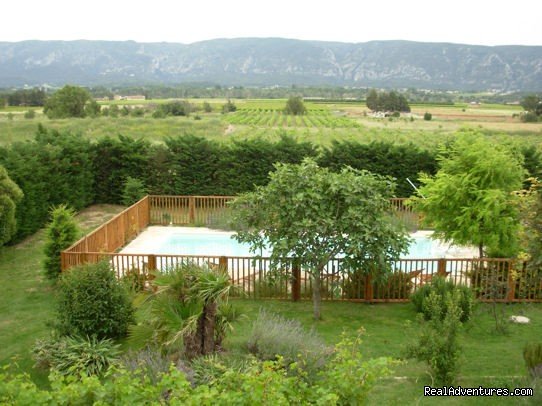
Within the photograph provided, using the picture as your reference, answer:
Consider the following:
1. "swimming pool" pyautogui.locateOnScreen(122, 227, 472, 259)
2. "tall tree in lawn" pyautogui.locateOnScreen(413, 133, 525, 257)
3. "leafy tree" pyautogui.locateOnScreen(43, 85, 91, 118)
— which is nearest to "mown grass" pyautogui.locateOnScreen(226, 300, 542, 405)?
"tall tree in lawn" pyautogui.locateOnScreen(413, 133, 525, 257)

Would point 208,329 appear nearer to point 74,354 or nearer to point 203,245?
point 74,354

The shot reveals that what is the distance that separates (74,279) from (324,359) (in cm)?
421

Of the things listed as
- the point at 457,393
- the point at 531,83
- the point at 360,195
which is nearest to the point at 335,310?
the point at 360,195

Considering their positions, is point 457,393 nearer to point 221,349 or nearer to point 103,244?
point 221,349

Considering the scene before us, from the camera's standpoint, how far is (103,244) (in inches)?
523

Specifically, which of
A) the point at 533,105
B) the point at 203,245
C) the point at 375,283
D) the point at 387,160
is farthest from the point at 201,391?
the point at 533,105

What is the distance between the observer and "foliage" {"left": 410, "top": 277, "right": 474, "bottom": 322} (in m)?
9.77

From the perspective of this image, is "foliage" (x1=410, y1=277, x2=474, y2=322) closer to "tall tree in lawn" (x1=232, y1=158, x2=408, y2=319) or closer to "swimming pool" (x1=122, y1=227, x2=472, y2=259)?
"tall tree in lawn" (x1=232, y1=158, x2=408, y2=319)

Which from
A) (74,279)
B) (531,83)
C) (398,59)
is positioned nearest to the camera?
(74,279)

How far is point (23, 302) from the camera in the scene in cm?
1095

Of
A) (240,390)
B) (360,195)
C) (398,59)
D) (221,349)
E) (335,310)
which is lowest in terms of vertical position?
(335,310)

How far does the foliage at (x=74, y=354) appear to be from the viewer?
303 inches

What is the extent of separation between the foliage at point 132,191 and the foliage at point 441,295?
11.3m

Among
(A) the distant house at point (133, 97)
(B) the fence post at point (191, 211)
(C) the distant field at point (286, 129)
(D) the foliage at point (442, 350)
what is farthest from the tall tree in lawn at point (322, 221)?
(A) the distant house at point (133, 97)
